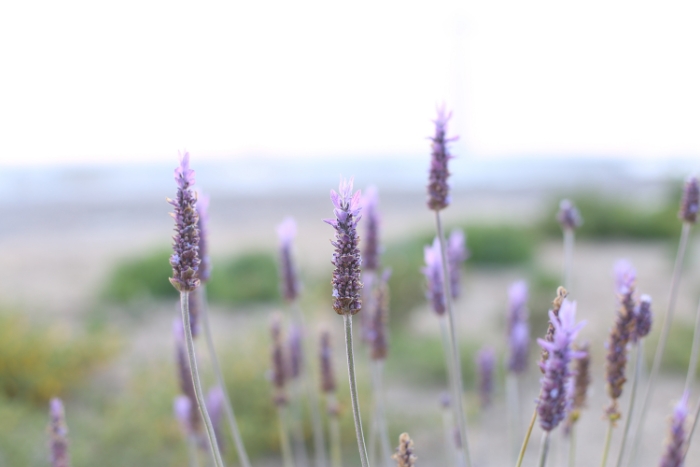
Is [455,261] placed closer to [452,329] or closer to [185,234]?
[452,329]

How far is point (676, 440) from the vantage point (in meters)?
1.31

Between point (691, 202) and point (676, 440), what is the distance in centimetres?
90

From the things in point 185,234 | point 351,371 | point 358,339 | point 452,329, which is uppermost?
point 185,234

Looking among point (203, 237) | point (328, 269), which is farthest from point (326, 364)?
point (328, 269)

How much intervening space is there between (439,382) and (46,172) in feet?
93.1

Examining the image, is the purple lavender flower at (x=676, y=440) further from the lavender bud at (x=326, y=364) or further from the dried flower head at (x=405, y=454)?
the lavender bud at (x=326, y=364)

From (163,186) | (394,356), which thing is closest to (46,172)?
(163,186)

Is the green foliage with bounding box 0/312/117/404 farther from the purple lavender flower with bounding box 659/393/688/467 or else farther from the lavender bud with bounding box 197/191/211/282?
the purple lavender flower with bounding box 659/393/688/467

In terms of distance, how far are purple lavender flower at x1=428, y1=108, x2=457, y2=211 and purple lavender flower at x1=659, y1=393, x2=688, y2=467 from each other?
0.69m

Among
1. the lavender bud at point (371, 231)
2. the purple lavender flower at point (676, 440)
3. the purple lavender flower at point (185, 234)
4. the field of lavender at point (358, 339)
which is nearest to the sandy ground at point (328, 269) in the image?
the field of lavender at point (358, 339)

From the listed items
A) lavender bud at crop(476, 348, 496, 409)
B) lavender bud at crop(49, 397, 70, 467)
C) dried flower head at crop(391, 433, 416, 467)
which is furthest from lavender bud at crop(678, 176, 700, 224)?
lavender bud at crop(49, 397, 70, 467)

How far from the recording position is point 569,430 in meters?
2.12

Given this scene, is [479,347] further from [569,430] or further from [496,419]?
[569,430]

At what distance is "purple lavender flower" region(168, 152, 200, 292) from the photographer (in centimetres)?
122
